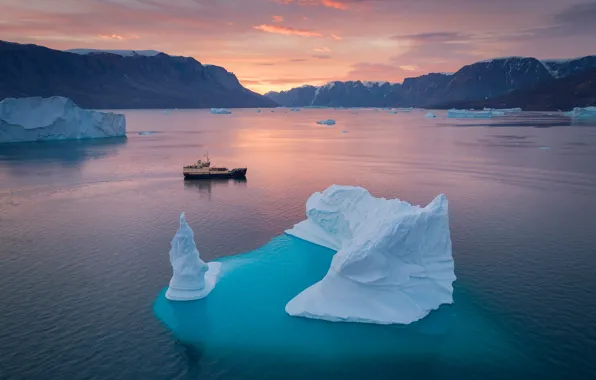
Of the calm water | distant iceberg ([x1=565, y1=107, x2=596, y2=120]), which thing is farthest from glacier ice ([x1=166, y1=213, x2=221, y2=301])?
distant iceberg ([x1=565, y1=107, x2=596, y2=120])

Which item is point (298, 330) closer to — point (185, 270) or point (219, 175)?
point (185, 270)

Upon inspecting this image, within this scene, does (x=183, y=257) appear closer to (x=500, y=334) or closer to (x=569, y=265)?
(x=500, y=334)

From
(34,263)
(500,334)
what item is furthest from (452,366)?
(34,263)

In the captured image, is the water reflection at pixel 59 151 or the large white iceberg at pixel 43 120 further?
the large white iceberg at pixel 43 120

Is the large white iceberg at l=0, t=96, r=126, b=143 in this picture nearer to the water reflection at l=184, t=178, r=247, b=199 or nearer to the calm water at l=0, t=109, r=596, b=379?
the calm water at l=0, t=109, r=596, b=379

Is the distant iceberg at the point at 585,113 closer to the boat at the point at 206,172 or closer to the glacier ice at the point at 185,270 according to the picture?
the boat at the point at 206,172

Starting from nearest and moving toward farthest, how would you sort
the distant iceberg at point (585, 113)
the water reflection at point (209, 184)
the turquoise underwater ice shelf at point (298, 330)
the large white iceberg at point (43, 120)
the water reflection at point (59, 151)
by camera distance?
the turquoise underwater ice shelf at point (298, 330)
the water reflection at point (209, 184)
the water reflection at point (59, 151)
the large white iceberg at point (43, 120)
the distant iceberg at point (585, 113)

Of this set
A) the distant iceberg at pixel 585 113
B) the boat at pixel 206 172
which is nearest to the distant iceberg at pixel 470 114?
the distant iceberg at pixel 585 113
